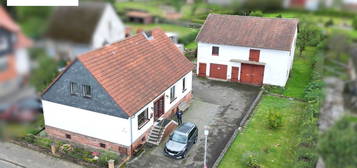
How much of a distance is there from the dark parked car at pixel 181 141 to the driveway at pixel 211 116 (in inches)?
11.5

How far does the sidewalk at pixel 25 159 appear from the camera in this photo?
15.4 metres

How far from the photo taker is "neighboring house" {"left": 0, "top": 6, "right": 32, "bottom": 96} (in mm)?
1987

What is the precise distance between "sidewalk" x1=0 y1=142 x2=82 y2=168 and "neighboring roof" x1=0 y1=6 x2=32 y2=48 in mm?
14282

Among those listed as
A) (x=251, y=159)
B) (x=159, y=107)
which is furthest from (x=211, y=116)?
(x=251, y=159)

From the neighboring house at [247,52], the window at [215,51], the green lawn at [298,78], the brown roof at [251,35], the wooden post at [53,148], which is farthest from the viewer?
the window at [215,51]

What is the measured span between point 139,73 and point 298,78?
15382mm

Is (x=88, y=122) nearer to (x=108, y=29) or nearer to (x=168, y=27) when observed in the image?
(x=168, y=27)

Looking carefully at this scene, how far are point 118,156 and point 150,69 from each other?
186 inches

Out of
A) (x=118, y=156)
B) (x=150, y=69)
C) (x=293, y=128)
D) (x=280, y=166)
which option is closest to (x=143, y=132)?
(x=118, y=156)

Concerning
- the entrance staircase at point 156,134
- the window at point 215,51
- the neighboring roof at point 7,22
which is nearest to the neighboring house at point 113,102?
the entrance staircase at point 156,134

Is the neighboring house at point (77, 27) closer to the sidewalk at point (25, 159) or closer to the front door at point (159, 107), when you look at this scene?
the sidewalk at point (25, 159)

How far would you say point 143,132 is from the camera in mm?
16672

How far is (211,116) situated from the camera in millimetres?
20250

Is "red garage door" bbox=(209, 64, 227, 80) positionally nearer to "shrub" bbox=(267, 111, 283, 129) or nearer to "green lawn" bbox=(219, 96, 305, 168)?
"green lawn" bbox=(219, 96, 305, 168)
